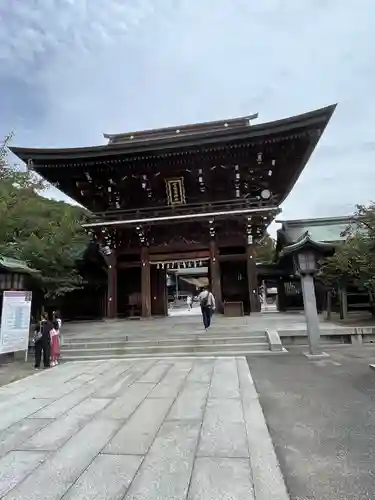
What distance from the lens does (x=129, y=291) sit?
19.3 meters

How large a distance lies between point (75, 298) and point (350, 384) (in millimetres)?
16280

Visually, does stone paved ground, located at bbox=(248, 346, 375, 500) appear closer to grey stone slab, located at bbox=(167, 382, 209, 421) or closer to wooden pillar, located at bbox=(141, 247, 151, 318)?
grey stone slab, located at bbox=(167, 382, 209, 421)

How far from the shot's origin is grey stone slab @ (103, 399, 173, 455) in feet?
11.3

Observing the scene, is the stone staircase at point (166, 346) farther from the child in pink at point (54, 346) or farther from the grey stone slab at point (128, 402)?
the grey stone slab at point (128, 402)

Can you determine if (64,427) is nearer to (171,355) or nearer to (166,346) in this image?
(171,355)

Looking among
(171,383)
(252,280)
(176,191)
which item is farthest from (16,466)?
(176,191)

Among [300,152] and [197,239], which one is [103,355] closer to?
[197,239]

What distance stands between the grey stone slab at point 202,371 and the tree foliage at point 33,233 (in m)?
6.89

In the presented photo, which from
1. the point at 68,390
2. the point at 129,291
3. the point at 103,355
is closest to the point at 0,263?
the point at 103,355

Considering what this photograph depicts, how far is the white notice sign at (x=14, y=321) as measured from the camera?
27.7ft

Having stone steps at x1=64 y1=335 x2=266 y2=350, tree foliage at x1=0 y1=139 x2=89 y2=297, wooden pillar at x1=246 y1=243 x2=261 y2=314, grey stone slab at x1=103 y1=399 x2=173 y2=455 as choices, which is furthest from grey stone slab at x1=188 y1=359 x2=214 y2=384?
wooden pillar at x1=246 y1=243 x2=261 y2=314

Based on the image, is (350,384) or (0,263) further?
(0,263)

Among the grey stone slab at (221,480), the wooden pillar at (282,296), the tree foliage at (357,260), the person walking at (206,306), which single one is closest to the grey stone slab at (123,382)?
the grey stone slab at (221,480)

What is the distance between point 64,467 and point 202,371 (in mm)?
4365
